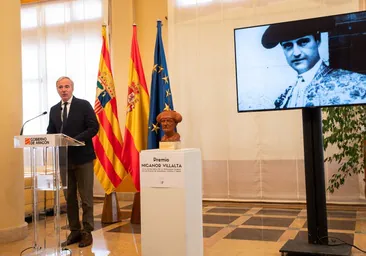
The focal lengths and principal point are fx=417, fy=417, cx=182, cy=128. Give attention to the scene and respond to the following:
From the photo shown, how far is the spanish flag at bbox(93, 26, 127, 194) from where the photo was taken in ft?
16.5

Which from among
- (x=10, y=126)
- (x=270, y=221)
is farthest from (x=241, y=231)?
(x=10, y=126)

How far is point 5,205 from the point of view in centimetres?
413

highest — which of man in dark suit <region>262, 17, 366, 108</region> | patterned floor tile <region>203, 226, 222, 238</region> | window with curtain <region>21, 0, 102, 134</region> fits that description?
window with curtain <region>21, 0, 102, 134</region>

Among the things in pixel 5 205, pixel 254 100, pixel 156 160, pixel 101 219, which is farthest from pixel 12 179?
pixel 254 100

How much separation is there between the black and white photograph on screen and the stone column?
2.39 meters

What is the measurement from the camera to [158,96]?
5031 millimetres

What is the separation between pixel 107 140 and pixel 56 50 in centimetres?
269

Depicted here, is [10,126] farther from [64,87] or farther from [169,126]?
[169,126]

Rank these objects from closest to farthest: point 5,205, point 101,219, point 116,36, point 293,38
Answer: point 293,38, point 5,205, point 101,219, point 116,36

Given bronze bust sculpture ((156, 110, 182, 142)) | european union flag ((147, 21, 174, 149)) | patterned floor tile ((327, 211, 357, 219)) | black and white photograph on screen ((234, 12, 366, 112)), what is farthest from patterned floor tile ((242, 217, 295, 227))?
bronze bust sculpture ((156, 110, 182, 142))

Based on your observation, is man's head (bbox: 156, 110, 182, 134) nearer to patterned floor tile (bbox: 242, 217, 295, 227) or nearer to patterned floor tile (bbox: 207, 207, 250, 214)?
patterned floor tile (bbox: 242, 217, 295, 227)

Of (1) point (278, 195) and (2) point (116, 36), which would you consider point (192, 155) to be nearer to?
(1) point (278, 195)

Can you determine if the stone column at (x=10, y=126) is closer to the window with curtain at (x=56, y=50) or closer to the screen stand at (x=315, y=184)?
the window with curtain at (x=56, y=50)

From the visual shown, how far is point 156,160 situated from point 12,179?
6.55 feet
